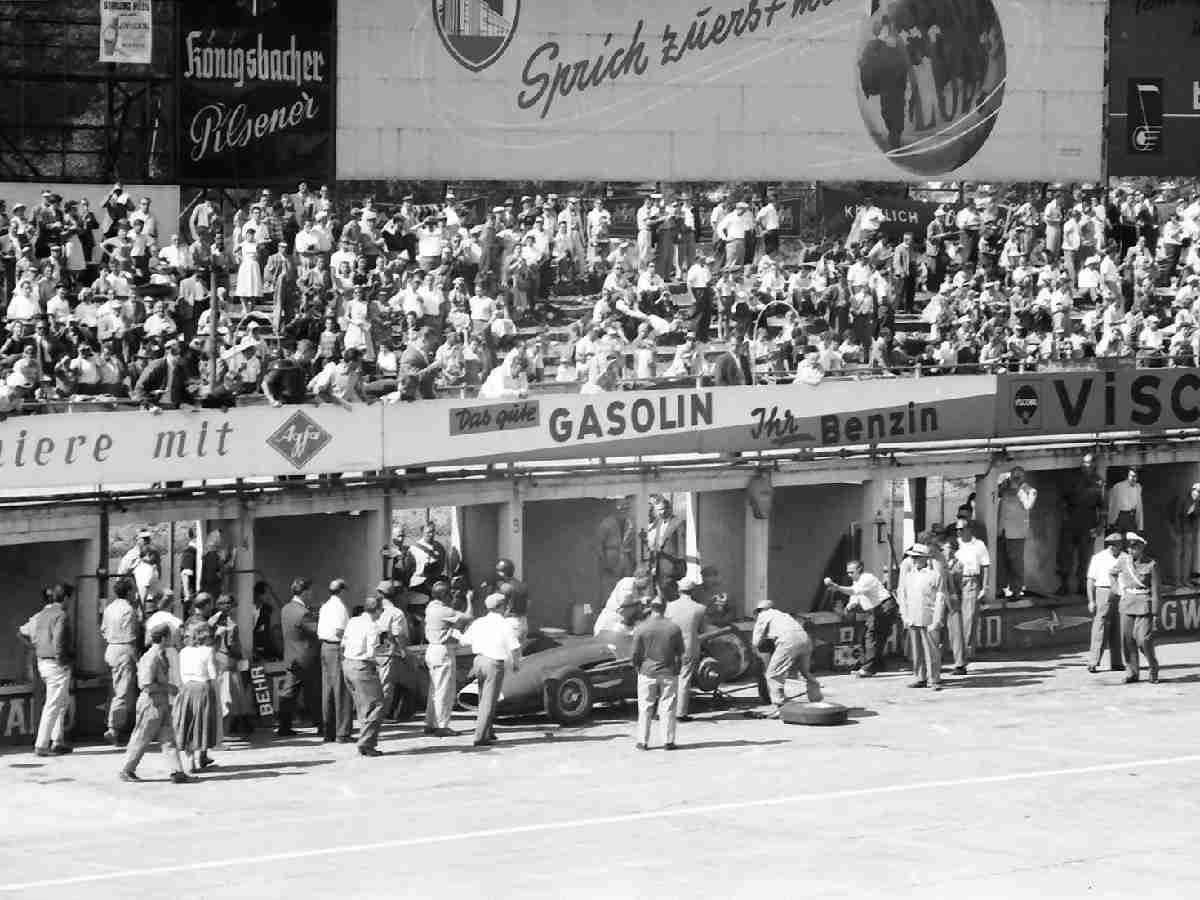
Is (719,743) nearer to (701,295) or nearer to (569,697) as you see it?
(569,697)

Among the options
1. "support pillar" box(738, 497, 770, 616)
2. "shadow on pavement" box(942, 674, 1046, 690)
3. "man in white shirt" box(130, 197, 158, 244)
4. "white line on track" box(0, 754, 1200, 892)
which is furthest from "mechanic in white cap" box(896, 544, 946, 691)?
"man in white shirt" box(130, 197, 158, 244)

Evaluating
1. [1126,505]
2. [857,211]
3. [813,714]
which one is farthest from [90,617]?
[857,211]

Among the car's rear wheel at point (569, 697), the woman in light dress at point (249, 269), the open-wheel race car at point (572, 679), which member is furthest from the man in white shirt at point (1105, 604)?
the woman in light dress at point (249, 269)

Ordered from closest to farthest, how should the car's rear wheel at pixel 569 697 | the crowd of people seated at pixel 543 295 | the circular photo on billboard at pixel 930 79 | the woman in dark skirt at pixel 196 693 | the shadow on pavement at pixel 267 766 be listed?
the woman in dark skirt at pixel 196 693 < the shadow on pavement at pixel 267 766 < the car's rear wheel at pixel 569 697 < the crowd of people seated at pixel 543 295 < the circular photo on billboard at pixel 930 79

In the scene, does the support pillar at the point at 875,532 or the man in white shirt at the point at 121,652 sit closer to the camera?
the man in white shirt at the point at 121,652

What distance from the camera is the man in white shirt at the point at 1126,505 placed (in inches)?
1268

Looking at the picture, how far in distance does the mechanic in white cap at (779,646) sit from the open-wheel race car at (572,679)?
1.20 metres

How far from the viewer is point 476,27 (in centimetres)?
3450

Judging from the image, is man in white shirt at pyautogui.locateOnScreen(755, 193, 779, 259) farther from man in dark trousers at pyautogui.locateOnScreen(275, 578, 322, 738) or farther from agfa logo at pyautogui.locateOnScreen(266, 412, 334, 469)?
man in dark trousers at pyautogui.locateOnScreen(275, 578, 322, 738)

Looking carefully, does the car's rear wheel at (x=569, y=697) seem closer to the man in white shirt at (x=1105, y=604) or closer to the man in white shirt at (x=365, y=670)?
the man in white shirt at (x=365, y=670)

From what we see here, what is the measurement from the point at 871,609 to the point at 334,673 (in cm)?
727

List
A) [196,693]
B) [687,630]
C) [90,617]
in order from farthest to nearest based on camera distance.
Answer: [687,630] → [90,617] → [196,693]

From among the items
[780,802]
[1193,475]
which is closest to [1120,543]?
[1193,475]

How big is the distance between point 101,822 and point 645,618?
6697 millimetres
